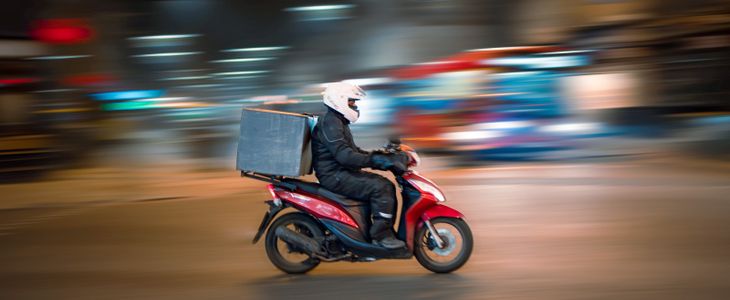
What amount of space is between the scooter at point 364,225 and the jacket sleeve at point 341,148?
0.71ft

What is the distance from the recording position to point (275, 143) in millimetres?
5867

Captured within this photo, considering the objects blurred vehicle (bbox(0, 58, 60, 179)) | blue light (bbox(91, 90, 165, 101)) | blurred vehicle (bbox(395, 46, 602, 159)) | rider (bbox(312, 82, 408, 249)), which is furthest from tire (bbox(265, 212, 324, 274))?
blue light (bbox(91, 90, 165, 101))

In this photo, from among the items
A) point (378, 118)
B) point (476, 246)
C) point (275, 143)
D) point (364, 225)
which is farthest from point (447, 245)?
point (378, 118)

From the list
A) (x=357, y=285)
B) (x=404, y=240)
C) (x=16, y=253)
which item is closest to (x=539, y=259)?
(x=404, y=240)

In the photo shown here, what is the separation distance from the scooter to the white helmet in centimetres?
40

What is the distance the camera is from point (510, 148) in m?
12.4

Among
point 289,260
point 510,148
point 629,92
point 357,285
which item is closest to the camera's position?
point 357,285

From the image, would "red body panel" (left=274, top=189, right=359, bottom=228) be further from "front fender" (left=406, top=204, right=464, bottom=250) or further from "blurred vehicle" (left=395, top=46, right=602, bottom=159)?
"blurred vehicle" (left=395, top=46, right=602, bottom=159)

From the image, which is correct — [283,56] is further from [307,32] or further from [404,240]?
[404,240]

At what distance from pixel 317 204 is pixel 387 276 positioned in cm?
80

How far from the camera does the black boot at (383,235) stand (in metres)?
5.92

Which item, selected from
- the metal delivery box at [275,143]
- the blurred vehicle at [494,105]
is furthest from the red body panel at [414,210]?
the blurred vehicle at [494,105]

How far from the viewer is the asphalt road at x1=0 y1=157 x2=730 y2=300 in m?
5.69

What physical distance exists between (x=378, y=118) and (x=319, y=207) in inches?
327
